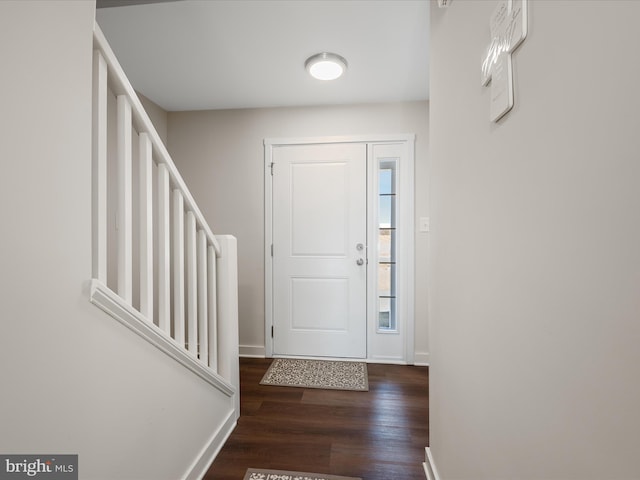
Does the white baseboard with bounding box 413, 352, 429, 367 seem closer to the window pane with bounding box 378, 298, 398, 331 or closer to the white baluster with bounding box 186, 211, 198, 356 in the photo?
the window pane with bounding box 378, 298, 398, 331

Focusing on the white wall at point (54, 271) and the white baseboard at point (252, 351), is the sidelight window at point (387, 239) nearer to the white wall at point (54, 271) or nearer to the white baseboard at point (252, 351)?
the white baseboard at point (252, 351)

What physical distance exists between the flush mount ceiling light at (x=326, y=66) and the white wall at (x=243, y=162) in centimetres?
57

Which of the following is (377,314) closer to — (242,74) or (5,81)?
(242,74)

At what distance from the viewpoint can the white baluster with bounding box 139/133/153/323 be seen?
1.12 m

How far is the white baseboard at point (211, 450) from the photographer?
1334 millimetres

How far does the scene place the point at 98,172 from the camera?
91 centimetres

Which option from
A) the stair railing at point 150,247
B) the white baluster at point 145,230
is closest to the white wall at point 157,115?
the stair railing at point 150,247

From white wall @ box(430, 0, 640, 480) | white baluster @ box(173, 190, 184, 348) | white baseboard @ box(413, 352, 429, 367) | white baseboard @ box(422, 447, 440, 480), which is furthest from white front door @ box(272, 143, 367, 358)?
white wall @ box(430, 0, 640, 480)

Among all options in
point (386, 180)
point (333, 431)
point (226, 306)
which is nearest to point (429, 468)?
point (333, 431)

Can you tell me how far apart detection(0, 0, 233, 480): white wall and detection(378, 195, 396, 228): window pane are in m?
2.16

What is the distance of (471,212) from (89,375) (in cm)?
128

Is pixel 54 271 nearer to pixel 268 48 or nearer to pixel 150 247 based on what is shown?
pixel 150 247

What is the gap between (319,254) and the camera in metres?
2.74

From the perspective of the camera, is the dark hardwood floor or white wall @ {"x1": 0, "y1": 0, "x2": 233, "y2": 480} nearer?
white wall @ {"x1": 0, "y1": 0, "x2": 233, "y2": 480}
